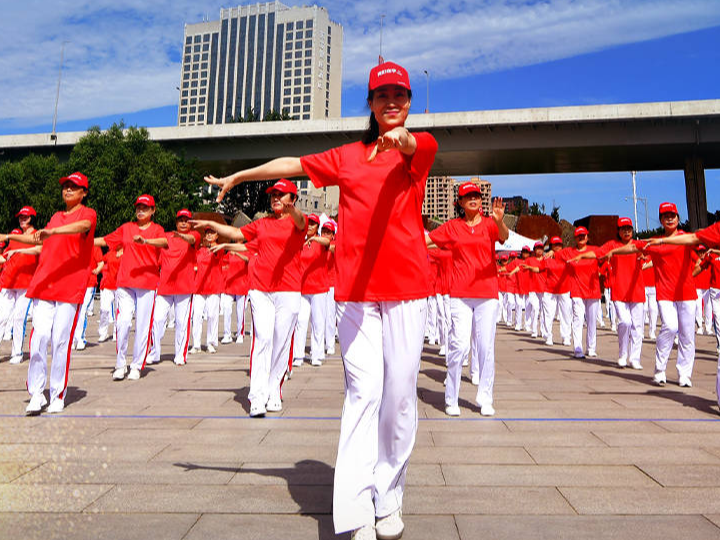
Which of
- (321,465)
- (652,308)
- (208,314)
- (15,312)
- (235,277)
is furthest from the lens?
(652,308)

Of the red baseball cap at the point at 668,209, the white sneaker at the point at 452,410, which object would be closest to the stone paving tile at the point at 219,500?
the white sneaker at the point at 452,410

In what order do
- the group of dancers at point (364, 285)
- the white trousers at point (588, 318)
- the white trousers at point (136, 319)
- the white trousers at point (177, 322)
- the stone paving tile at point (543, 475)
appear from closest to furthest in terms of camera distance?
the group of dancers at point (364, 285), the stone paving tile at point (543, 475), the white trousers at point (136, 319), the white trousers at point (177, 322), the white trousers at point (588, 318)

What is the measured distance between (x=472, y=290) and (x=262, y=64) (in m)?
183

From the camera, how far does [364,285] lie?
298 cm

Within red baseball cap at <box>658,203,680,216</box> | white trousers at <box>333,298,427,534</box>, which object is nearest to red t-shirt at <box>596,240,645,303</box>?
red baseball cap at <box>658,203,680,216</box>

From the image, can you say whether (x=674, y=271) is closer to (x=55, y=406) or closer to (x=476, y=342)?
(x=476, y=342)

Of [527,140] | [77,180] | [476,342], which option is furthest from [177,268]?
[527,140]

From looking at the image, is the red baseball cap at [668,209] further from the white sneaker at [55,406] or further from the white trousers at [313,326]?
the white sneaker at [55,406]

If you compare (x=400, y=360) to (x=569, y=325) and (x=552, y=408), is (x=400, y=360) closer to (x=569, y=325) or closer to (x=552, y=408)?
(x=552, y=408)

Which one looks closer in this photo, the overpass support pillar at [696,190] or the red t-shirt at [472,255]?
the red t-shirt at [472,255]

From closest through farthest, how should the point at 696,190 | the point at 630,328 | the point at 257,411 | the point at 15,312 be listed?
1. the point at 257,411
2. the point at 630,328
3. the point at 15,312
4. the point at 696,190

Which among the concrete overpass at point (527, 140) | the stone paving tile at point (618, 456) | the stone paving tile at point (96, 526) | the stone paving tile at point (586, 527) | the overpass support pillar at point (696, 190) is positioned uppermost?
the concrete overpass at point (527, 140)

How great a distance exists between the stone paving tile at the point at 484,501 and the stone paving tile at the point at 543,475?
0.42 feet

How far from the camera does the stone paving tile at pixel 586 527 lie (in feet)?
9.23
